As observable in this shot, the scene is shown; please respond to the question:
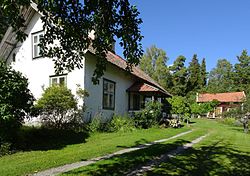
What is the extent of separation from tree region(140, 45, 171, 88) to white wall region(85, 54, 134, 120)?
35.7m

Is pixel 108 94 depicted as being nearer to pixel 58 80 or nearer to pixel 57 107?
pixel 58 80

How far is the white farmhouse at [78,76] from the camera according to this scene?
16.8 meters

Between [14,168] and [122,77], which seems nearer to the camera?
A: [14,168]

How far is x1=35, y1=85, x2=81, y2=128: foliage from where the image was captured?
14.3m

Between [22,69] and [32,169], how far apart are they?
1369 centimetres

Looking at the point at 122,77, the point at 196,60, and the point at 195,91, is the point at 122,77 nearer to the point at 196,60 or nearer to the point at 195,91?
the point at 195,91

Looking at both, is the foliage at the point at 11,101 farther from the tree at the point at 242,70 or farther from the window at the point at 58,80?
the tree at the point at 242,70

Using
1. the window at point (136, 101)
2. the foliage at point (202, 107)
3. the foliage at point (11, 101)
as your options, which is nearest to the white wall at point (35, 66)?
the foliage at point (11, 101)

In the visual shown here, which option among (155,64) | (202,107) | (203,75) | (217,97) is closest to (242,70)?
(203,75)

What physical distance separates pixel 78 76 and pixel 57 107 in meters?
2.74

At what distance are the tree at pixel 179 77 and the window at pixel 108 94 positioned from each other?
34.8 m

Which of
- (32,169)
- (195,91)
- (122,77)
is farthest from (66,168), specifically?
(195,91)

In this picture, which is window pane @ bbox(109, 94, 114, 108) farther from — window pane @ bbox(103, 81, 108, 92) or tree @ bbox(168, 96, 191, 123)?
tree @ bbox(168, 96, 191, 123)

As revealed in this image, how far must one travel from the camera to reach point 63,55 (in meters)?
5.20
